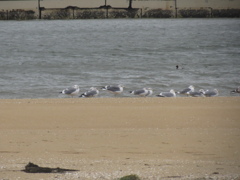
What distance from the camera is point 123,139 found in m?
6.93

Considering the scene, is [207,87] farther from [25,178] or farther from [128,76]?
[25,178]

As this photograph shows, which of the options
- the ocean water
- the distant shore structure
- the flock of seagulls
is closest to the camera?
the flock of seagulls

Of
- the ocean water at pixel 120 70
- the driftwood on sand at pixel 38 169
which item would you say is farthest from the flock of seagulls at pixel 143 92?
the driftwood on sand at pixel 38 169

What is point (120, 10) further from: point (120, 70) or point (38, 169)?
point (38, 169)


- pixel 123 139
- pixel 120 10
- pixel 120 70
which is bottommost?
pixel 120 10

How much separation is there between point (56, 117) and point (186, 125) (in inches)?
68.3

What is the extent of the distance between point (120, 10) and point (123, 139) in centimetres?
6004

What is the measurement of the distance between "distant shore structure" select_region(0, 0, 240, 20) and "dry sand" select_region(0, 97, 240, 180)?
2117 inches

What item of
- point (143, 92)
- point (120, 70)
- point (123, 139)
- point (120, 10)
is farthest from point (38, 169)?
point (120, 10)

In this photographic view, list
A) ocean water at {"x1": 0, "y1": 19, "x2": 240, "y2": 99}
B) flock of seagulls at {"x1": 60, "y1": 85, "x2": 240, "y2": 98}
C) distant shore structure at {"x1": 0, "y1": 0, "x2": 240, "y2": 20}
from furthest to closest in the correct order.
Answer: distant shore structure at {"x1": 0, "y1": 0, "x2": 240, "y2": 20}, ocean water at {"x1": 0, "y1": 19, "x2": 240, "y2": 99}, flock of seagulls at {"x1": 60, "y1": 85, "x2": 240, "y2": 98}

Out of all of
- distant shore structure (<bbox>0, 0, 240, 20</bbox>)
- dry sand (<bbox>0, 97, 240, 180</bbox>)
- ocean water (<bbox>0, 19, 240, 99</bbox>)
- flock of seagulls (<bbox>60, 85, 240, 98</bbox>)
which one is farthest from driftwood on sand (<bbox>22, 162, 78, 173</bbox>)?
distant shore structure (<bbox>0, 0, 240, 20</bbox>)

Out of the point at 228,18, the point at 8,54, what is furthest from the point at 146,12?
the point at 8,54

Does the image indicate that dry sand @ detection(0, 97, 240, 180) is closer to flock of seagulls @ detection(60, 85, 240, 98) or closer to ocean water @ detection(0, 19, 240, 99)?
flock of seagulls @ detection(60, 85, 240, 98)

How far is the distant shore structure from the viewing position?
6400 cm
